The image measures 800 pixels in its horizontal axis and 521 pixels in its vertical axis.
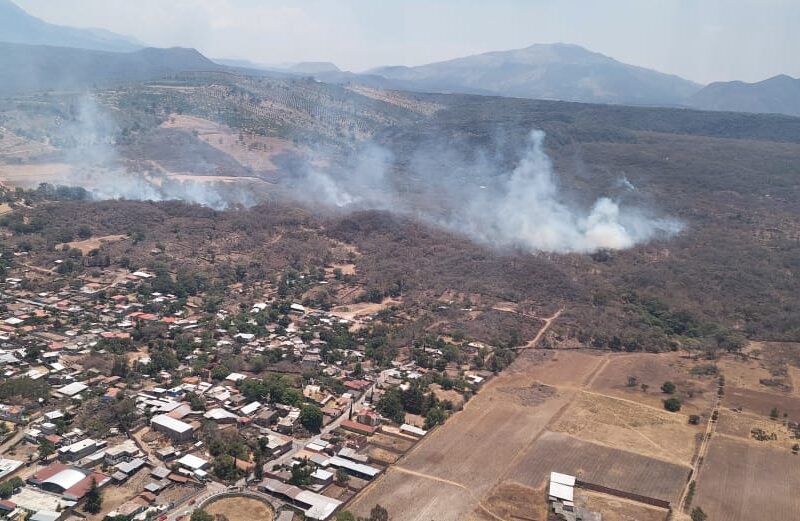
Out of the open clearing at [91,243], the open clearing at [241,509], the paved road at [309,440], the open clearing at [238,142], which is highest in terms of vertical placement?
the open clearing at [238,142]

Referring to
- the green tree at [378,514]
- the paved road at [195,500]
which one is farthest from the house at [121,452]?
the green tree at [378,514]

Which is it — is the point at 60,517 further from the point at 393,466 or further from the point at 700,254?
the point at 700,254

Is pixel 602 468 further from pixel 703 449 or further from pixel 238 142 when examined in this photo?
pixel 238 142

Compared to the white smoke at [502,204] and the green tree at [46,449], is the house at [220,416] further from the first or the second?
the white smoke at [502,204]

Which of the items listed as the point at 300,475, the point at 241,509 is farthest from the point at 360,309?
the point at 241,509

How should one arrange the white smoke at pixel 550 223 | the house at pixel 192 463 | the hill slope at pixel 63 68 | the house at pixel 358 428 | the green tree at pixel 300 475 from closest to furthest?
the green tree at pixel 300 475 < the house at pixel 192 463 < the house at pixel 358 428 < the white smoke at pixel 550 223 < the hill slope at pixel 63 68

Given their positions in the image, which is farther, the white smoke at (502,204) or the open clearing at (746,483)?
the white smoke at (502,204)
